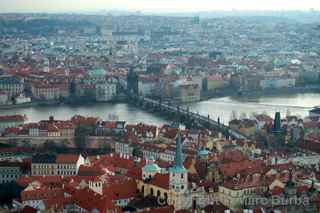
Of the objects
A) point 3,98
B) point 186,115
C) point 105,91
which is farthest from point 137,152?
point 105,91

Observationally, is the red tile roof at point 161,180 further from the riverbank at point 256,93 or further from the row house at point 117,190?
the riverbank at point 256,93

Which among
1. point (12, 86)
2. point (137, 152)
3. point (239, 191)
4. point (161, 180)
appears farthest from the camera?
point (12, 86)

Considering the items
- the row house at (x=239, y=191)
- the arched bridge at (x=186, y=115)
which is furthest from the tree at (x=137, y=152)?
the row house at (x=239, y=191)

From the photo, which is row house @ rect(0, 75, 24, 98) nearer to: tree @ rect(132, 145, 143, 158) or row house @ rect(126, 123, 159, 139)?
row house @ rect(126, 123, 159, 139)

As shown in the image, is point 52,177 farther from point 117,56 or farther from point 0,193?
point 117,56

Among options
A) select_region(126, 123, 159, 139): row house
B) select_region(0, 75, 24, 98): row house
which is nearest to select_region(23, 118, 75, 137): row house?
select_region(126, 123, 159, 139): row house

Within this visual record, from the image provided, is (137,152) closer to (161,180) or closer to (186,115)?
(161,180)

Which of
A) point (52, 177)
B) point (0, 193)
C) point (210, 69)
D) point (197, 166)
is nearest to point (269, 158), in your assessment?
point (197, 166)
